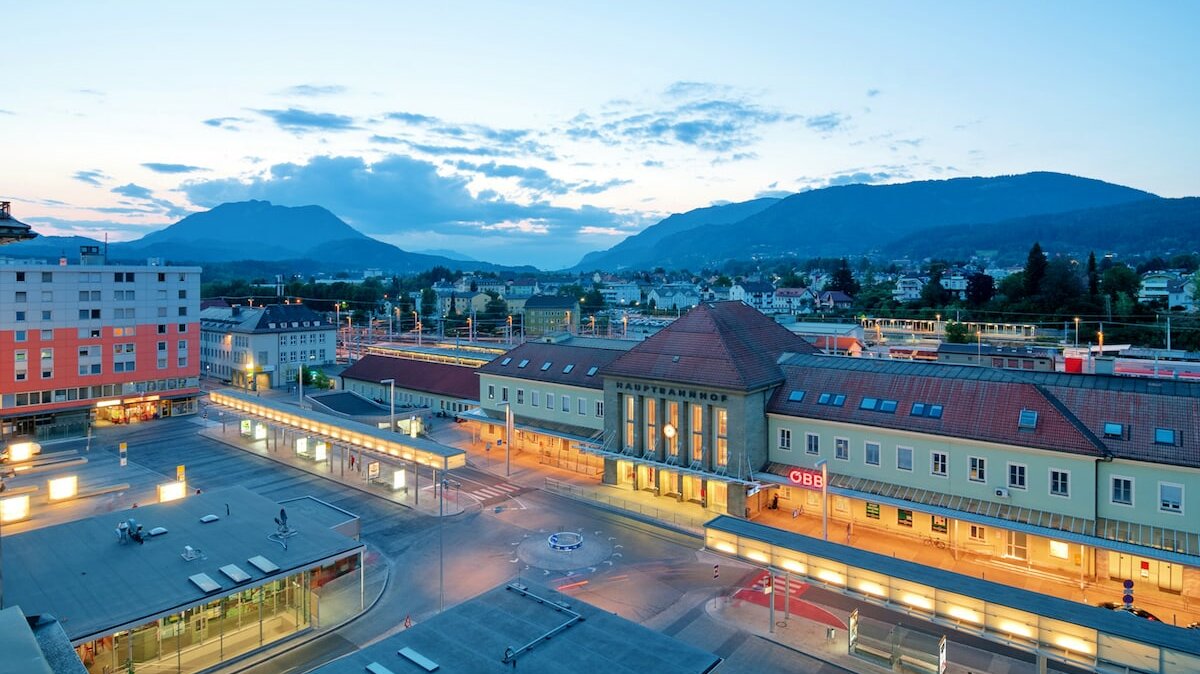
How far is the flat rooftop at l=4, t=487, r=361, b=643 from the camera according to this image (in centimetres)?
2381

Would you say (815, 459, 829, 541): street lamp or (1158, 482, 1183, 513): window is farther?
(815, 459, 829, 541): street lamp

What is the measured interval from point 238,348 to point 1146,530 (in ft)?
341

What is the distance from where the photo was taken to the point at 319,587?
3272cm

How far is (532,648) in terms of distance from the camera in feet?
66.5

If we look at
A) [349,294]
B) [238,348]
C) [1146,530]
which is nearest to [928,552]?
[1146,530]

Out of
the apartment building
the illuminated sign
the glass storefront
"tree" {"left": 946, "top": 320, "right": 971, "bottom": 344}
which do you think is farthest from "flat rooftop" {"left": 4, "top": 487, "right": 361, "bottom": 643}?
"tree" {"left": 946, "top": 320, "right": 971, "bottom": 344}

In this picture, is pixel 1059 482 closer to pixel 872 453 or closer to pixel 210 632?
pixel 872 453

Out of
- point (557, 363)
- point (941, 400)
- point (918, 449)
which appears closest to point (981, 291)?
point (557, 363)

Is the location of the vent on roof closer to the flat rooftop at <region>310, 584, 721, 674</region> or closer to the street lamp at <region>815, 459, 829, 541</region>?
the flat rooftop at <region>310, 584, 721, 674</region>

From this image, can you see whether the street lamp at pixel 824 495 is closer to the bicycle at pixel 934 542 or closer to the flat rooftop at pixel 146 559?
the bicycle at pixel 934 542

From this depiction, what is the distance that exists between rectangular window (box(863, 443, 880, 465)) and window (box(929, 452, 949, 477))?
2.84 m

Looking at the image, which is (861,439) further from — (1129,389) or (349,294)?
(349,294)

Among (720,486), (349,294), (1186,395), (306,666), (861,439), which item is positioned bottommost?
(306,666)

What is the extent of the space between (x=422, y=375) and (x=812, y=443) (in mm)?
48504
